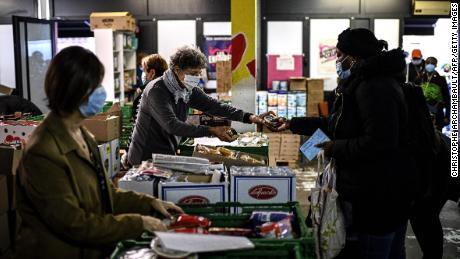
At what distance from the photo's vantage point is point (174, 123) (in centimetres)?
375

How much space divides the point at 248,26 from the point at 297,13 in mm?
5292

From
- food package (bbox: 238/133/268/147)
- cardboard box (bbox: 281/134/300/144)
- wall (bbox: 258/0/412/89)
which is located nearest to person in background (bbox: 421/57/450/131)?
cardboard box (bbox: 281/134/300/144)

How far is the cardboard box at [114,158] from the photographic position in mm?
5523

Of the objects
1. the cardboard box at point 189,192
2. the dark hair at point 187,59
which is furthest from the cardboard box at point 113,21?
the cardboard box at point 189,192

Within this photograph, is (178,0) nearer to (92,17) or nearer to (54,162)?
(92,17)

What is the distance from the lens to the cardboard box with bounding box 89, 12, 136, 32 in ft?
33.9

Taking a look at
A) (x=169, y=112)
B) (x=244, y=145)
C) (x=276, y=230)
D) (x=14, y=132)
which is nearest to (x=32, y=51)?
(x=14, y=132)

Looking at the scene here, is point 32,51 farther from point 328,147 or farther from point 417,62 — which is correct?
point 328,147

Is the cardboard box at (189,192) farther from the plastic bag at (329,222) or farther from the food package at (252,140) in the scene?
the food package at (252,140)

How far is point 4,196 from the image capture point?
4.10 m

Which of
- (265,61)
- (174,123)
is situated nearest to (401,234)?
(174,123)

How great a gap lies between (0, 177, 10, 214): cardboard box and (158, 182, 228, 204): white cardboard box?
1.64m

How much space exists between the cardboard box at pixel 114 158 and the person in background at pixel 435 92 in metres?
4.94

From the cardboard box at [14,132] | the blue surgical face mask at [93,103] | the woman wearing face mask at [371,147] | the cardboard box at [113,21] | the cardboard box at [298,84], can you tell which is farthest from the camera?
the cardboard box at [113,21]
